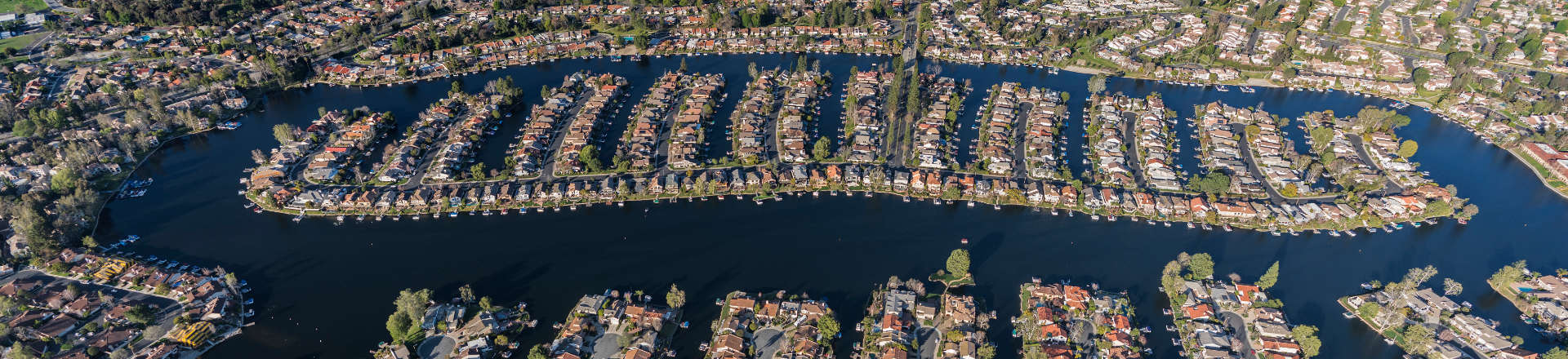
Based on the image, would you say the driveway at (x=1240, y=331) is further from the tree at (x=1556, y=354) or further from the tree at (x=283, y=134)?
the tree at (x=283, y=134)

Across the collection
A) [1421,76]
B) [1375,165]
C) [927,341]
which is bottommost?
[1375,165]

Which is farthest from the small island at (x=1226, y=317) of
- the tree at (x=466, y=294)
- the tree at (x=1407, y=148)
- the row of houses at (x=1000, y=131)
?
the tree at (x=466, y=294)

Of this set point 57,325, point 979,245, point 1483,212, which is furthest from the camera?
point 1483,212

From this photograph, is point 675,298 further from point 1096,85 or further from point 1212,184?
point 1096,85

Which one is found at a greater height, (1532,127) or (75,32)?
(75,32)

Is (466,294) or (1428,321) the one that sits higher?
(466,294)

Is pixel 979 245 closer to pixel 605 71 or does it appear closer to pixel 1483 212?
pixel 1483 212

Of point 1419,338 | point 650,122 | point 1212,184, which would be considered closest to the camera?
point 1419,338

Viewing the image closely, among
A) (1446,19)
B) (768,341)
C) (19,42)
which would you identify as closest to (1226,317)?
(768,341)

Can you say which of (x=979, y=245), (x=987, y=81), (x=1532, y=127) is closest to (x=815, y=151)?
(x=979, y=245)
